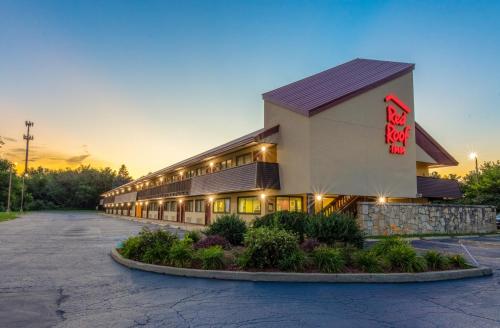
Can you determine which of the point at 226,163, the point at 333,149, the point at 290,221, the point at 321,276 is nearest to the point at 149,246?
the point at 321,276

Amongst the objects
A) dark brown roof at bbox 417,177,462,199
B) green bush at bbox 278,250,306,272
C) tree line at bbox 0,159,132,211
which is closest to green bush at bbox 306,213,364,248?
green bush at bbox 278,250,306,272

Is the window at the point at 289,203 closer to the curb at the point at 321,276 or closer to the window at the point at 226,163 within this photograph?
the window at the point at 226,163

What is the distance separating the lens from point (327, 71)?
26312 mm

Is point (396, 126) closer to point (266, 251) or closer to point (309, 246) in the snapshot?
point (309, 246)

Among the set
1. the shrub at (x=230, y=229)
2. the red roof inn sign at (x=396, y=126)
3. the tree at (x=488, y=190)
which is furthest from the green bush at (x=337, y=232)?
the tree at (x=488, y=190)

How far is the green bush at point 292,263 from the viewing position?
9227 mm

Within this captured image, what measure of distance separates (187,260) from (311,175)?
1224cm

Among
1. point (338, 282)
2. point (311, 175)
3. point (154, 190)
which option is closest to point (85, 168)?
point (154, 190)

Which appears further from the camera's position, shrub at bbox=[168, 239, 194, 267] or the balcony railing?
the balcony railing

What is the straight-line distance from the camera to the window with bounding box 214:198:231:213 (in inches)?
1159

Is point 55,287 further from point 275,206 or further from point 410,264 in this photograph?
point 275,206

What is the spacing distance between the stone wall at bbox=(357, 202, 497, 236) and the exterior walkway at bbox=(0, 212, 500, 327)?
1126 cm

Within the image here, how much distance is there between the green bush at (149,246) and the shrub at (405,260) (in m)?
6.87

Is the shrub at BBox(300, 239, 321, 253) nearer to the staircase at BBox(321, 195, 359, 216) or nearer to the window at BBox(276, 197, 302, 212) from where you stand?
the staircase at BBox(321, 195, 359, 216)
